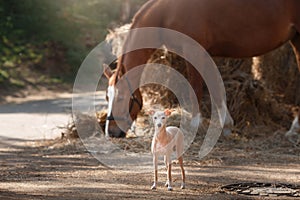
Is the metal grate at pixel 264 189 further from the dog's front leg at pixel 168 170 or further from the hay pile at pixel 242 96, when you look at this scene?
the hay pile at pixel 242 96

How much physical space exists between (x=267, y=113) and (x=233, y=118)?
68cm

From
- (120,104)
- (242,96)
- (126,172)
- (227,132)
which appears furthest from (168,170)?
(242,96)

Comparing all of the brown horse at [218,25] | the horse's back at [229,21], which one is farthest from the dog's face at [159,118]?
the horse's back at [229,21]

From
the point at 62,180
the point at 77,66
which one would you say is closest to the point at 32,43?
the point at 77,66

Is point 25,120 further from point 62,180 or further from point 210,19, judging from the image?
point 62,180

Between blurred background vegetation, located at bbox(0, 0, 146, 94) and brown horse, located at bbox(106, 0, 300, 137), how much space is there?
8.40 meters

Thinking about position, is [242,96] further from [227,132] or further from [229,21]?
[229,21]

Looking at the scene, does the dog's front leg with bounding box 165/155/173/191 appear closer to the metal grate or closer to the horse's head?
the metal grate

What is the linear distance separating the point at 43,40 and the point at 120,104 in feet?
35.2

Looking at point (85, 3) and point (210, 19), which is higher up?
point (85, 3)

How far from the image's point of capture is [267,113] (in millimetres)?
9523

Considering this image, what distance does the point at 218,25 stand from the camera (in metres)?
8.18

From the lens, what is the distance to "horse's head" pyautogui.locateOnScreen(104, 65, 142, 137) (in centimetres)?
734

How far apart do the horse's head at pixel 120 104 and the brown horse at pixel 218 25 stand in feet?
0.04
